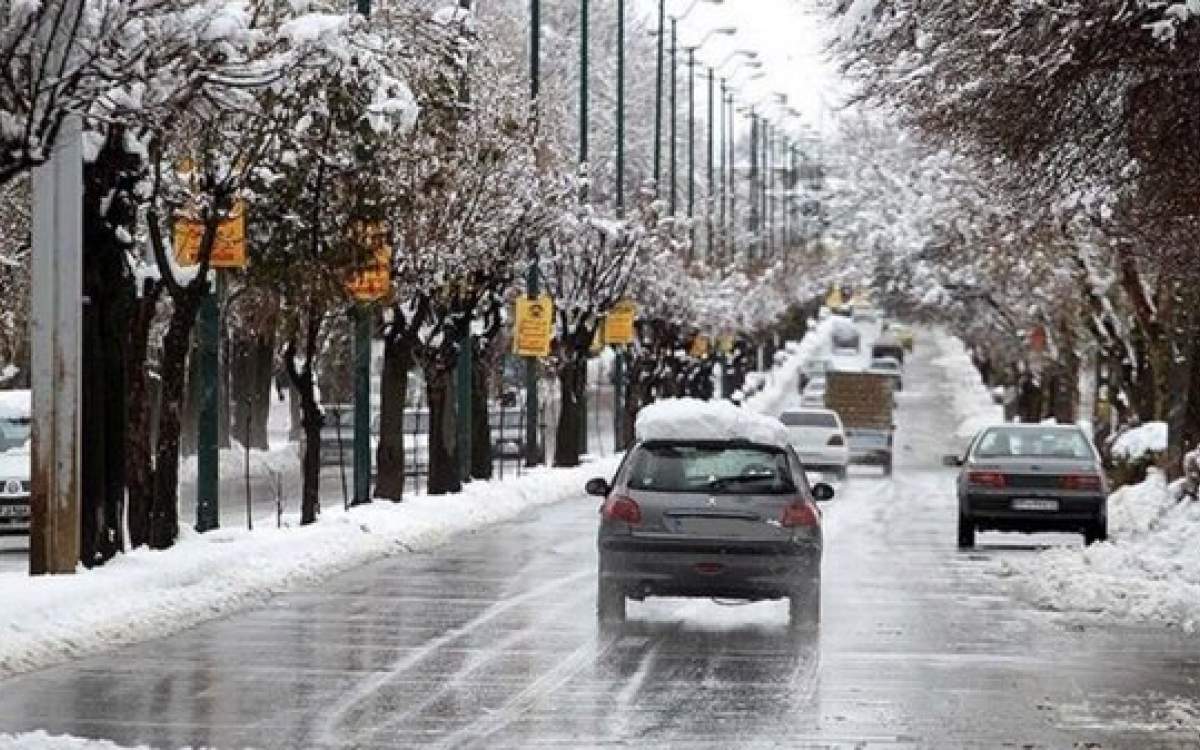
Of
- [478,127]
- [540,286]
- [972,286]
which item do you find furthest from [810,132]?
[478,127]

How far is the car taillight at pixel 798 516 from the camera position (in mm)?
20766

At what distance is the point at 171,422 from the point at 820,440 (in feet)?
120

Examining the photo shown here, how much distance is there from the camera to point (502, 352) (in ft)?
212

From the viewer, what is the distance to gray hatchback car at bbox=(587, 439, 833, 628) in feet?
67.7

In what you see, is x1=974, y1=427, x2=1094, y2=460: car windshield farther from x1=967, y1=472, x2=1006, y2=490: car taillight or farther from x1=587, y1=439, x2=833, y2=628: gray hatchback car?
x1=587, y1=439, x2=833, y2=628: gray hatchback car

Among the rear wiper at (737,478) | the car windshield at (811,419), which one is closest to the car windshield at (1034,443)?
the rear wiper at (737,478)

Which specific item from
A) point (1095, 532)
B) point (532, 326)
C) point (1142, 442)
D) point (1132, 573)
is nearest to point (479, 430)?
point (532, 326)

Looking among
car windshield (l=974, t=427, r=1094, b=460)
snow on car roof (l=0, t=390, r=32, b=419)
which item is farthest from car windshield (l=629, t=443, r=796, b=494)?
snow on car roof (l=0, t=390, r=32, b=419)

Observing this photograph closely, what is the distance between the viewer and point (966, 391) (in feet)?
433

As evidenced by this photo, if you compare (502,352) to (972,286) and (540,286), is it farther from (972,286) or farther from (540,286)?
(972,286)

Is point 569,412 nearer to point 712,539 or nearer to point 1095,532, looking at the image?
point 1095,532

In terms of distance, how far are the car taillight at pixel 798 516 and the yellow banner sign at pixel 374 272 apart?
8.50 meters

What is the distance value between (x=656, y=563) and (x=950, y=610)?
154 inches

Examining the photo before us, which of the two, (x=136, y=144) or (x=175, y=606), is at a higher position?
(x=136, y=144)
